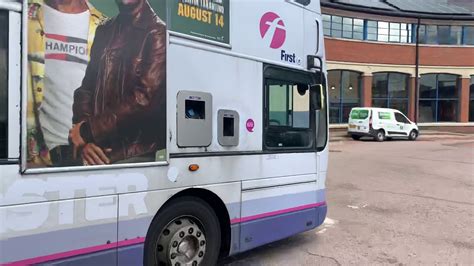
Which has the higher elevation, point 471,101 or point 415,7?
point 415,7

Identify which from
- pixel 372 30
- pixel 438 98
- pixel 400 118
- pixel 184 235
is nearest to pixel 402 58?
pixel 372 30

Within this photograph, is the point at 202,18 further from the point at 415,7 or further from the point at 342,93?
the point at 415,7

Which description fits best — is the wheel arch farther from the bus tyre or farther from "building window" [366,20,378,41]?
"building window" [366,20,378,41]

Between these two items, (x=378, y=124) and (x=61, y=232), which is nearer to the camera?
(x=61, y=232)

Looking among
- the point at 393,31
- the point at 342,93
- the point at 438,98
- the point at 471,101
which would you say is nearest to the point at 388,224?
the point at 342,93

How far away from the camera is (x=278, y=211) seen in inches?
205

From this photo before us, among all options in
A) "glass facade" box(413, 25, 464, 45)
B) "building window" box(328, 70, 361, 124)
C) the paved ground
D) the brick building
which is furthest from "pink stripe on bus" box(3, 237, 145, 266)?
"glass facade" box(413, 25, 464, 45)

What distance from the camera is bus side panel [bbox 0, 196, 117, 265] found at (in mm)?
3049

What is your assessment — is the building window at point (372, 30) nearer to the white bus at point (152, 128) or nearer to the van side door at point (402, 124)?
the van side door at point (402, 124)

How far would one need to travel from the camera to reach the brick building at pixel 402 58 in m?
31.8

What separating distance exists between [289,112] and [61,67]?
276 centimetres

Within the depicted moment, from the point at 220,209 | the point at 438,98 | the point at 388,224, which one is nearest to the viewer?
the point at 220,209

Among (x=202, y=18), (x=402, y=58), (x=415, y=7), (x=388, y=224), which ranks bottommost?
(x=388, y=224)

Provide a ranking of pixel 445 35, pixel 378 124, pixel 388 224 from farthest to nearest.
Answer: pixel 445 35
pixel 378 124
pixel 388 224
